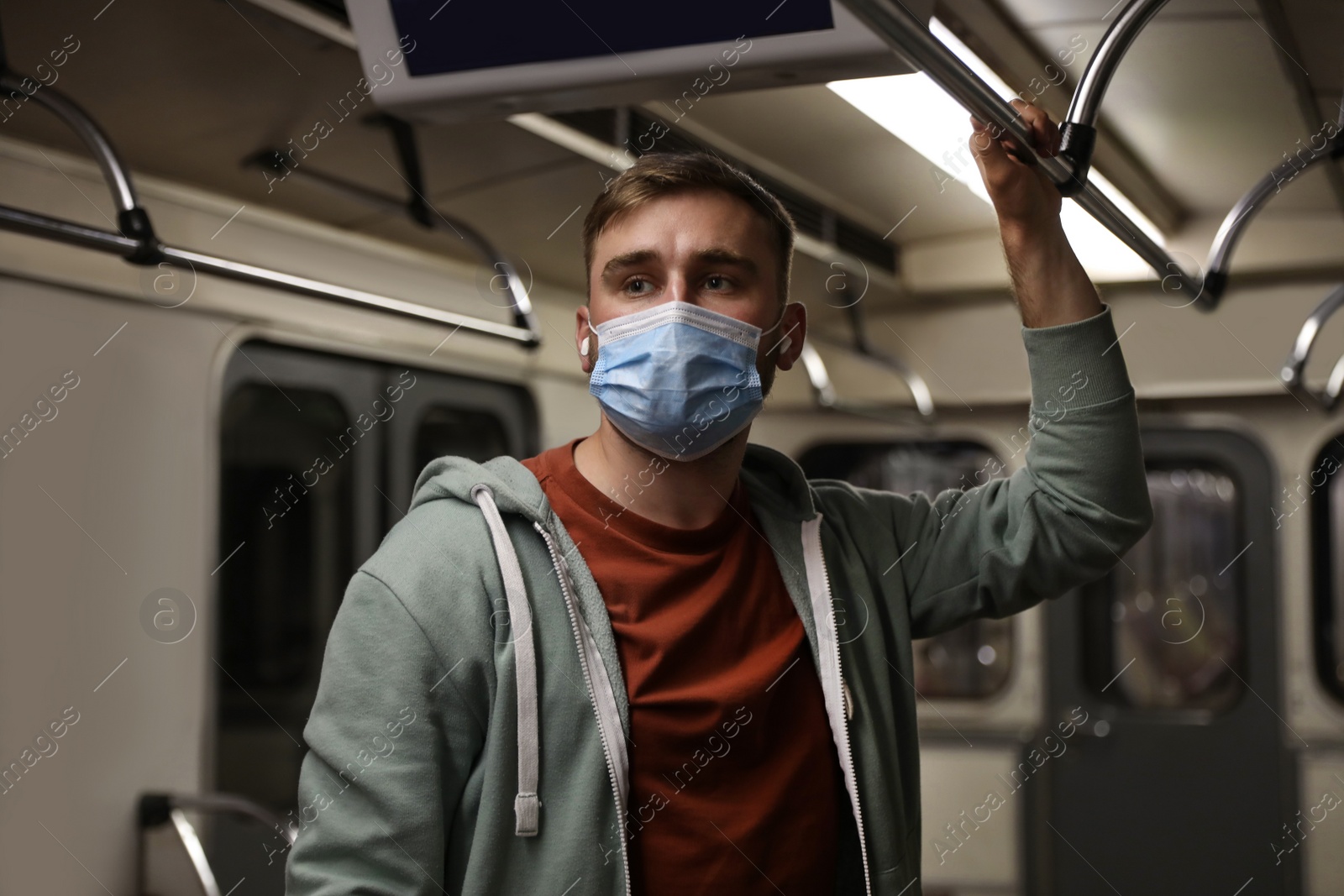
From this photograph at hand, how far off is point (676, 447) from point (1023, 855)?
15.0 feet

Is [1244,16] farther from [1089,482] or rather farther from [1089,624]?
[1089,624]

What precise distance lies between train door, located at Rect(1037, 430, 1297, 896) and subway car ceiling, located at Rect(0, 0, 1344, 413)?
20.7 inches

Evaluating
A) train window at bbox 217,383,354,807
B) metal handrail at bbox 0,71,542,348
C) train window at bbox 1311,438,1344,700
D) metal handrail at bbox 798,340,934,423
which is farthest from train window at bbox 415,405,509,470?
train window at bbox 1311,438,1344,700

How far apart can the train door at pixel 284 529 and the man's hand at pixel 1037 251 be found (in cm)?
254

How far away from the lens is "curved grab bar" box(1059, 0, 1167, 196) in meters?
1.50

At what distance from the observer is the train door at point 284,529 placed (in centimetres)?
348

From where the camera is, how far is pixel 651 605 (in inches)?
60.0

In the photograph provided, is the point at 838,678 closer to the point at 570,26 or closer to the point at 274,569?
the point at 570,26

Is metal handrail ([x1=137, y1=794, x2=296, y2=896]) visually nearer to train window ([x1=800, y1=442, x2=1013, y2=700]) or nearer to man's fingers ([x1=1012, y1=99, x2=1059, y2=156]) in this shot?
man's fingers ([x1=1012, y1=99, x2=1059, y2=156])

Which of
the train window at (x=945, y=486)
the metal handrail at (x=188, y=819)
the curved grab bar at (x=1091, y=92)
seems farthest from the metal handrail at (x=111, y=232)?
the train window at (x=945, y=486)

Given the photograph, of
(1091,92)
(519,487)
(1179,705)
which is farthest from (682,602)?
(1179,705)

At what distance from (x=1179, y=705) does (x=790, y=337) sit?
14.3 ft

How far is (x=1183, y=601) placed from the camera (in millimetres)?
5340

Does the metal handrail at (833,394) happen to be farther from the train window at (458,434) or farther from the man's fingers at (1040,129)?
the man's fingers at (1040,129)
